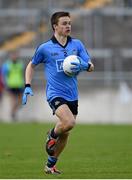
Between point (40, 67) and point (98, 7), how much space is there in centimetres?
445

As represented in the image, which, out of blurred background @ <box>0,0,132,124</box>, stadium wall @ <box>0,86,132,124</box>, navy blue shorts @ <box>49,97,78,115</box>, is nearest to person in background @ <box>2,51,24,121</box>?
blurred background @ <box>0,0,132,124</box>

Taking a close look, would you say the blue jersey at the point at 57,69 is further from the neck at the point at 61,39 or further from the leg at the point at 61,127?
the leg at the point at 61,127

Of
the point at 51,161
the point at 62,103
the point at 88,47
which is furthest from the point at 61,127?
the point at 88,47

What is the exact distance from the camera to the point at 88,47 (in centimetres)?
3022

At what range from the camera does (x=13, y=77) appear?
29.1 meters

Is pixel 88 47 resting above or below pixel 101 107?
above

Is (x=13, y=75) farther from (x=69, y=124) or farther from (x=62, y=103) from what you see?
(x=69, y=124)

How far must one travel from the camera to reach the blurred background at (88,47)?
1098 inches

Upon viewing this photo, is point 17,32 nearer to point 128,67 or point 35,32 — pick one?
point 35,32

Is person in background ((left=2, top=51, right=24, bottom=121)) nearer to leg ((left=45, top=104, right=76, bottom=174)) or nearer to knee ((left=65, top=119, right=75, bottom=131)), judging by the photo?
leg ((left=45, top=104, right=76, bottom=174))

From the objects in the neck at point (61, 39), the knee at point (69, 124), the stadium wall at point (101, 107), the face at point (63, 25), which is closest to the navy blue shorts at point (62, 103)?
the knee at point (69, 124)

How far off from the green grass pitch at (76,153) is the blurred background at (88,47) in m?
4.31

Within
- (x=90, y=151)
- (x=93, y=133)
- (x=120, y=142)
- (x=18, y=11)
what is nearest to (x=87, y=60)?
(x=90, y=151)

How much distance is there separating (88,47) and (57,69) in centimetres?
1844
